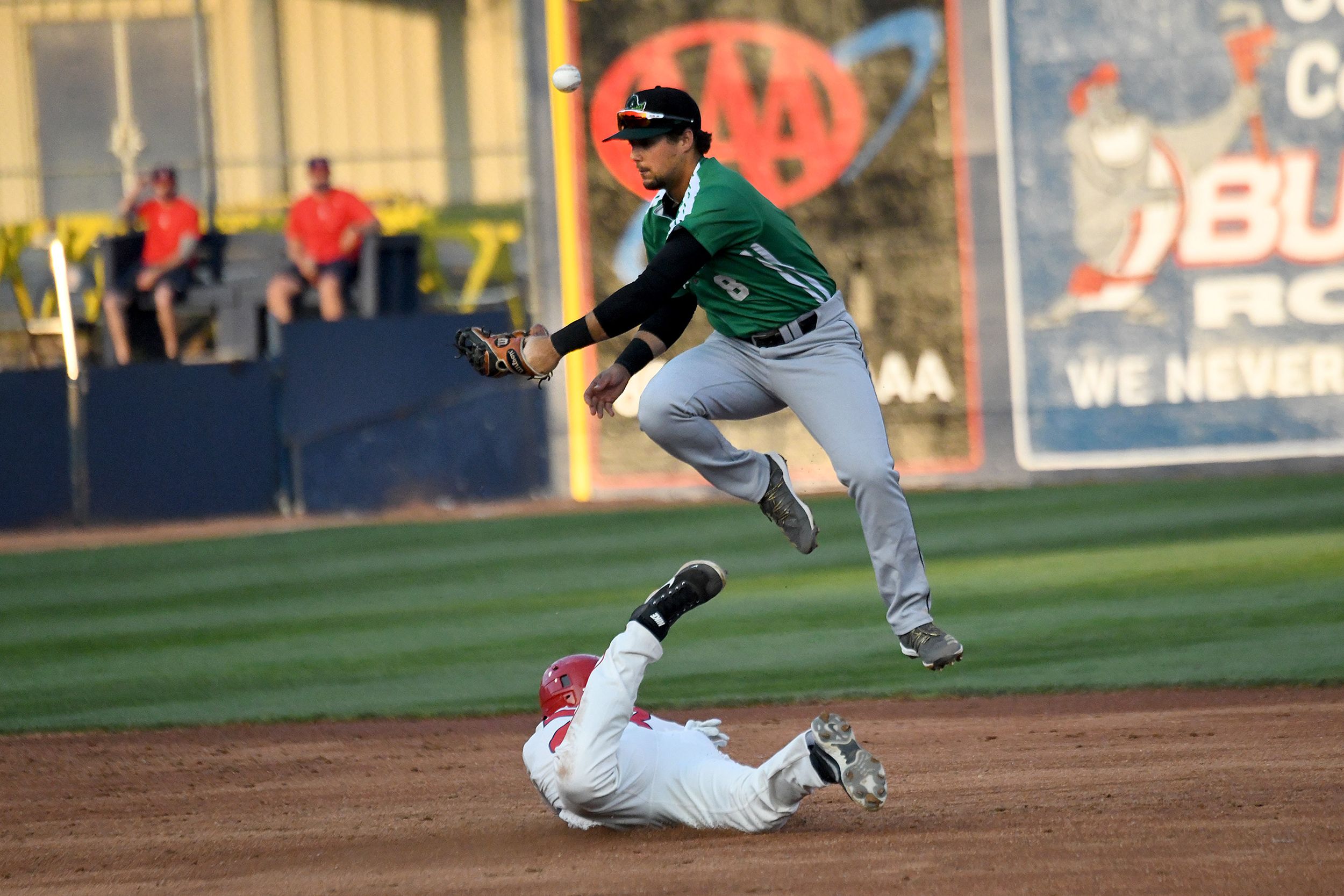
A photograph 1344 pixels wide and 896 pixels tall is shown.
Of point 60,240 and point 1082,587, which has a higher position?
point 60,240

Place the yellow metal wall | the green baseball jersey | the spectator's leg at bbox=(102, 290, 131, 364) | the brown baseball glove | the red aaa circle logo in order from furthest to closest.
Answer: the yellow metal wall < the spectator's leg at bbox=(102, 290, 131, 364) < the red aaa circle logo < the green baseball jersey < the brown baseball glove

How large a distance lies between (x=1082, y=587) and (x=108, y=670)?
5281mm

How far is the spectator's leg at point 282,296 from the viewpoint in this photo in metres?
15.1

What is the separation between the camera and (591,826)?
200 inches

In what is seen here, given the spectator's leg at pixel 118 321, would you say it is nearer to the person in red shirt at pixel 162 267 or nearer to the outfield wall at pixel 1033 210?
the person in red shirt at pixel 162 267

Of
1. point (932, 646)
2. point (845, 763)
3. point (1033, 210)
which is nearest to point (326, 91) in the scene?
point (1033, 210)

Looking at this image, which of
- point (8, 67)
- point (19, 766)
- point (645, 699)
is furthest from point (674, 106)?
point (8, 67)

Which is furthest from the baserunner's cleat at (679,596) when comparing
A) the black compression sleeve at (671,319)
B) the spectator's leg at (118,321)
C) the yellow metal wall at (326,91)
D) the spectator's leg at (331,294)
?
the yellow metal wall at (326,91)

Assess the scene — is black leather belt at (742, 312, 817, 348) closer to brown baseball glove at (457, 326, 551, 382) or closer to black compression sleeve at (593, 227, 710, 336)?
black compression sleeve at (593, 227, 710, 336)

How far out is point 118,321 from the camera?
50.3 feet

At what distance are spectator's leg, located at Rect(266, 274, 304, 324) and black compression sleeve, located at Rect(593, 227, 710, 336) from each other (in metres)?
10.4

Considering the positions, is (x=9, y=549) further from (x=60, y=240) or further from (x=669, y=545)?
(x=669, y=545)

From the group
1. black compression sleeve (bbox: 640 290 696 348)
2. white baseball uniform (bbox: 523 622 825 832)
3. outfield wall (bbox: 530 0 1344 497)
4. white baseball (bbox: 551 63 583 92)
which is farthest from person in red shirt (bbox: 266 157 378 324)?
white baseball uniform (bbox: 523 622 825 832)

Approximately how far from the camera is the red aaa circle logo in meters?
15.0
